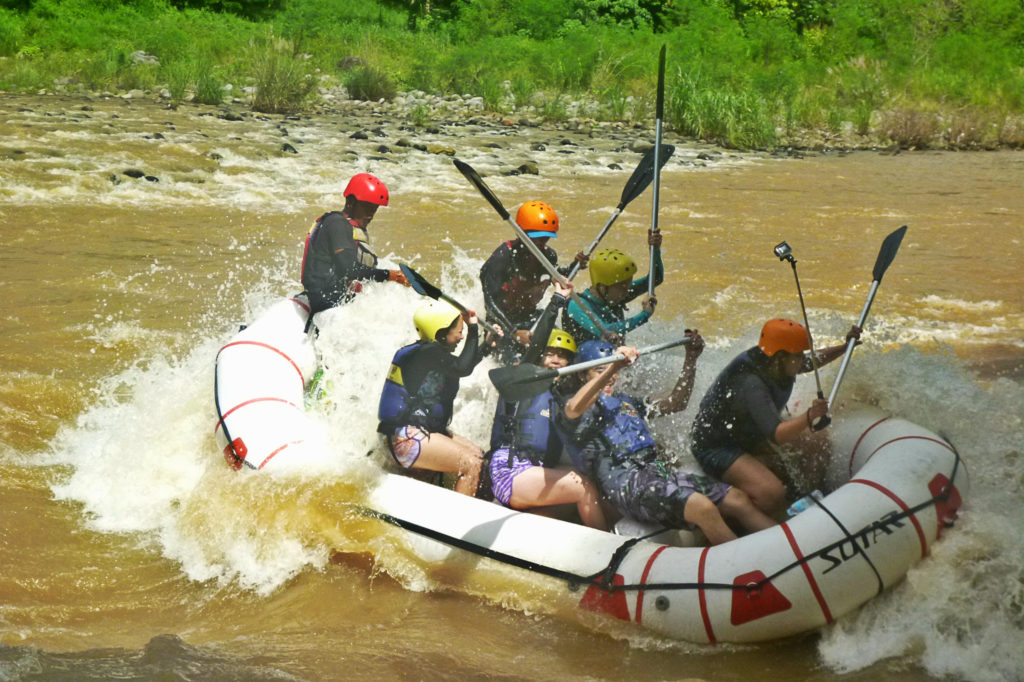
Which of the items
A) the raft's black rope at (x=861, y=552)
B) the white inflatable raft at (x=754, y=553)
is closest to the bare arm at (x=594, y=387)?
the white inflatable raft at (x=754, y=553)

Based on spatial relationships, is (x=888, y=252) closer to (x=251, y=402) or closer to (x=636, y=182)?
(x=636, y=182)

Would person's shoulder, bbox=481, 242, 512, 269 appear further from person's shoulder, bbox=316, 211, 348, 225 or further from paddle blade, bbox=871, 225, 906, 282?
paddle blade, bbox=871, 225, 906, 282

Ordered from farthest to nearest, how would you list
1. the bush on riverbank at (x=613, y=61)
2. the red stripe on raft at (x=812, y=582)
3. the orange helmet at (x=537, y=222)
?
the bush on riverbank at (x=613, y=61)
the orange helmet at (x=537, y=222)
the red stripe on raft at (x=812, y=582)

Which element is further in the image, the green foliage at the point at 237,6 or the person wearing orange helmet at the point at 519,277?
the green foliage at the point at 237,6

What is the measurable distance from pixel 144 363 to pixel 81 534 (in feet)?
7.34

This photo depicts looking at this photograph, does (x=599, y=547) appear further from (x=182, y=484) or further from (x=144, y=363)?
(x=144, y=363)

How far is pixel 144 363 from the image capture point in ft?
22.1

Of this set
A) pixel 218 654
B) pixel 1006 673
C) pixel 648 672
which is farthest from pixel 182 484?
pixel 1006 673

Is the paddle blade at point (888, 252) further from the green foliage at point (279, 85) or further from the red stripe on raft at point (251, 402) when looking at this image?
the green foliage at point (279, 85)

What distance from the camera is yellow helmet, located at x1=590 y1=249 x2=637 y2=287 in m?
5.04

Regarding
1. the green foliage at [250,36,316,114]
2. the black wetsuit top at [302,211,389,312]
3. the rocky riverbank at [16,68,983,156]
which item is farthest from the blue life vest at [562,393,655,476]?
the green foliage at [250,36,316,114]

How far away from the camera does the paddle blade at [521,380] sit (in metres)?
4.07

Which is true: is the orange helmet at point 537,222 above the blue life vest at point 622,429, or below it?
above

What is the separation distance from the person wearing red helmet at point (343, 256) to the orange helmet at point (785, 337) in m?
2.56
